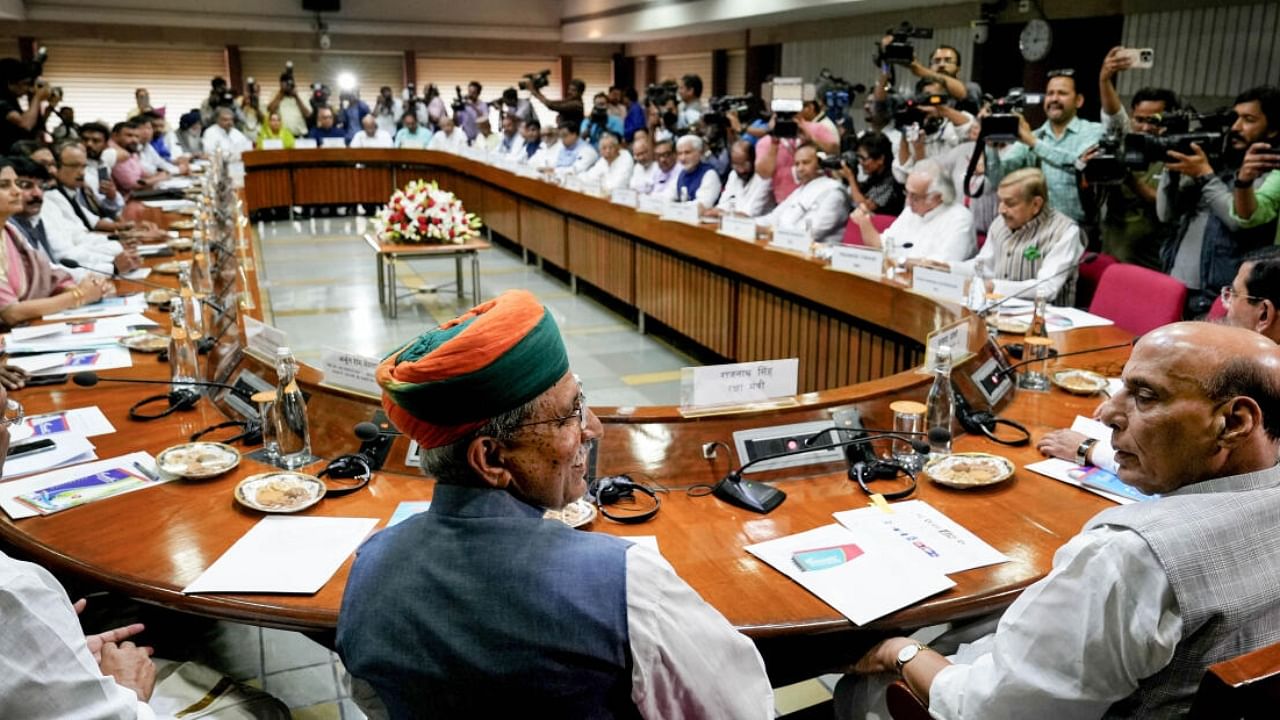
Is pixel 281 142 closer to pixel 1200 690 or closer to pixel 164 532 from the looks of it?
pixel 164 532

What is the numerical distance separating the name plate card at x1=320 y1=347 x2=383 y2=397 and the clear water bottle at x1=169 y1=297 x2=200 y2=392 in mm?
550

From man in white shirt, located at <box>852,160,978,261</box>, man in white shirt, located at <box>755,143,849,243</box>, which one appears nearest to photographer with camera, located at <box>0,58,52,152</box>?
man in white shirt, located at <box>755,143,849,243</box>

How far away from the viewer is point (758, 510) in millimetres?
1822

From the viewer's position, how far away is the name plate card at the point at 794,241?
13.9 feet

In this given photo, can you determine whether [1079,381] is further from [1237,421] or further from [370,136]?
[370,136]

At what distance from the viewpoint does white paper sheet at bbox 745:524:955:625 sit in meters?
1.48

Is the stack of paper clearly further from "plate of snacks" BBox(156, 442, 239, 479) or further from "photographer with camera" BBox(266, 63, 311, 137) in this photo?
"photographer with camera" BBox(266, 63, 311, 137)

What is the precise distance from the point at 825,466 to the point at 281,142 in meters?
10.8

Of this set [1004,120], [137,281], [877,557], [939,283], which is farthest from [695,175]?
[877,557]

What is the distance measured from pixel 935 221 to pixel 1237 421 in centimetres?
320

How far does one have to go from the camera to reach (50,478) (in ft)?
6.46

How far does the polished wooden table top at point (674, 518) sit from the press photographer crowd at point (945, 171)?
0.96 meters

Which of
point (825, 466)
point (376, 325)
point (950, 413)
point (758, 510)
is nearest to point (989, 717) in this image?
point (758, 510)

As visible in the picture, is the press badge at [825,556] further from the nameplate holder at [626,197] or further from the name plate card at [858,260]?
the nameplate holder at [626,197]
